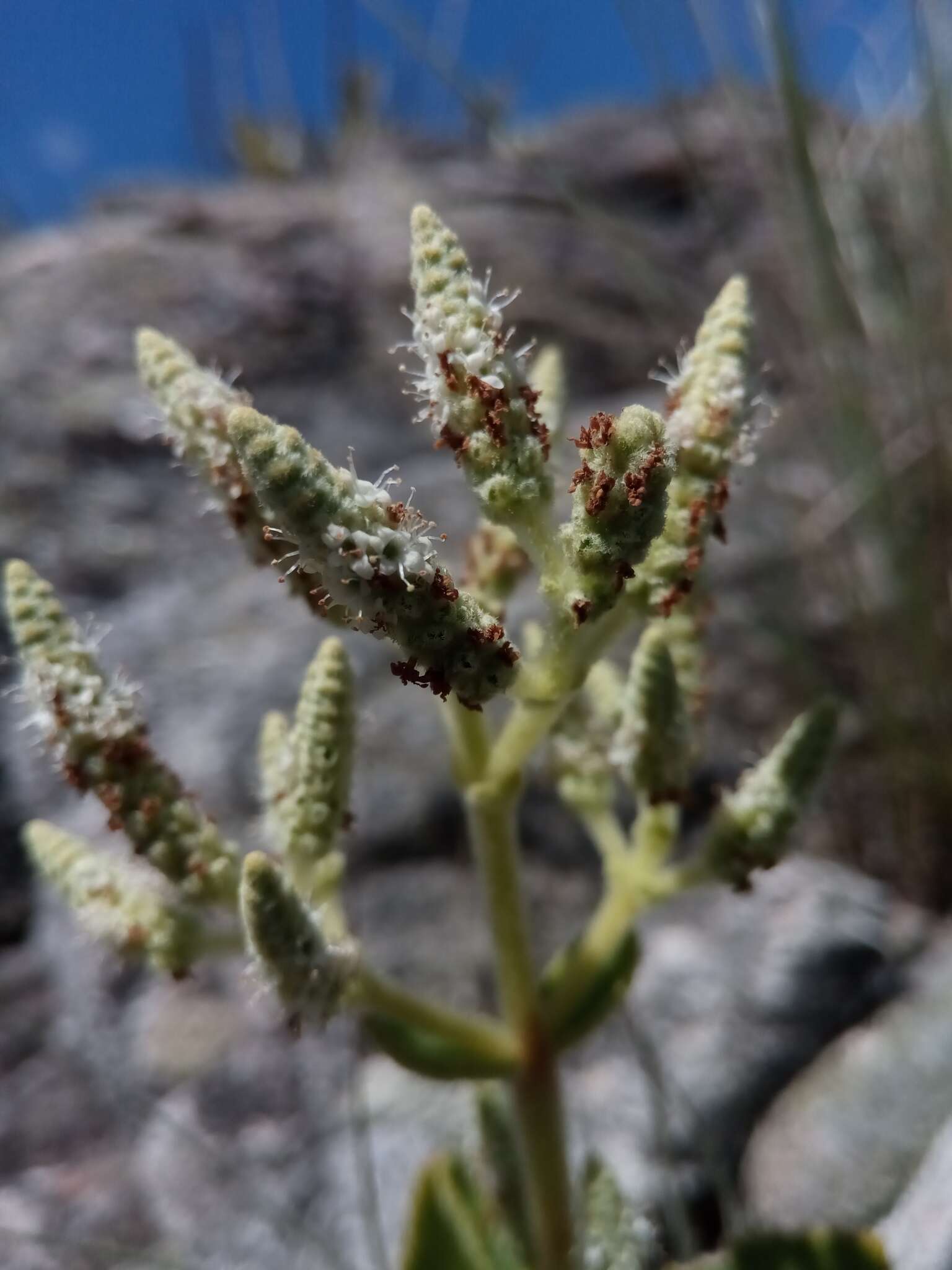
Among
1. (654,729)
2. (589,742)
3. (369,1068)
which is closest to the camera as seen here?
(654,729)

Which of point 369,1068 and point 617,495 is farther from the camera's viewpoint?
point 369,1068

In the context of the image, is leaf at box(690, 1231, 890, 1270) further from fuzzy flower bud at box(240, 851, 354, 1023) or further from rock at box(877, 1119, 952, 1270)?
fuzzy flower bud at box(240, 851, 354, 1023)

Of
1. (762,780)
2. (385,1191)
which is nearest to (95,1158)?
(385,1191)

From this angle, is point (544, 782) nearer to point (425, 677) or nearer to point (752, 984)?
point (752, 984)

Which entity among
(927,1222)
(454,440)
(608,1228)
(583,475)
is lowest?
(927,1222)

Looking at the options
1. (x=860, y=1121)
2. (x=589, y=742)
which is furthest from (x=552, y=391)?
(x=860, y=1121)
